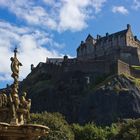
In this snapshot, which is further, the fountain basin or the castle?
the castle

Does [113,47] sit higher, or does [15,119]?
[113,47]

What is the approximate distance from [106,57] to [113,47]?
1165 cm

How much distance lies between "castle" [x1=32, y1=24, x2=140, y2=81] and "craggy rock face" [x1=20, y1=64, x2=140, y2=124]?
2.71m

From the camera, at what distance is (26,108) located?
20.5m

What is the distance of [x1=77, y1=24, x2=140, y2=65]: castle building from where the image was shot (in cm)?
13788

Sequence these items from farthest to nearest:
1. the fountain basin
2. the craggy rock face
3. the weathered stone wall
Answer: the weathered stone wall, the craggy rock face, the fountain basin

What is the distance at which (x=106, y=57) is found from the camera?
136000mm

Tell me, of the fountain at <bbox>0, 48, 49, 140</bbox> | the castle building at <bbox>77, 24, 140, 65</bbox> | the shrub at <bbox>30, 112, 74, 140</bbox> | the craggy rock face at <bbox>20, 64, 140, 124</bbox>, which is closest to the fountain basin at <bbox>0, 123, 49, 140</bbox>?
the fountain at <bbox>0, 48, 49, 140</bbox>

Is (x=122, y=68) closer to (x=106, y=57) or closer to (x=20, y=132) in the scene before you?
(x=106, y=57)

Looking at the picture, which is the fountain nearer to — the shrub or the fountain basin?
the fountain basin

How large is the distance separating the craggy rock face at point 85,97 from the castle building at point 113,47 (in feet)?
54.2

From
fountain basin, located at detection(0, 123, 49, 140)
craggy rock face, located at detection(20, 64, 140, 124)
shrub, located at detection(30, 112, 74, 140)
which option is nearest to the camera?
fountain basin, located at detection(0, 123, 49, 140)

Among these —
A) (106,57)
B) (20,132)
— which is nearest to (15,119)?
(20,132)

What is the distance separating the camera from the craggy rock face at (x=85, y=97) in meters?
106
